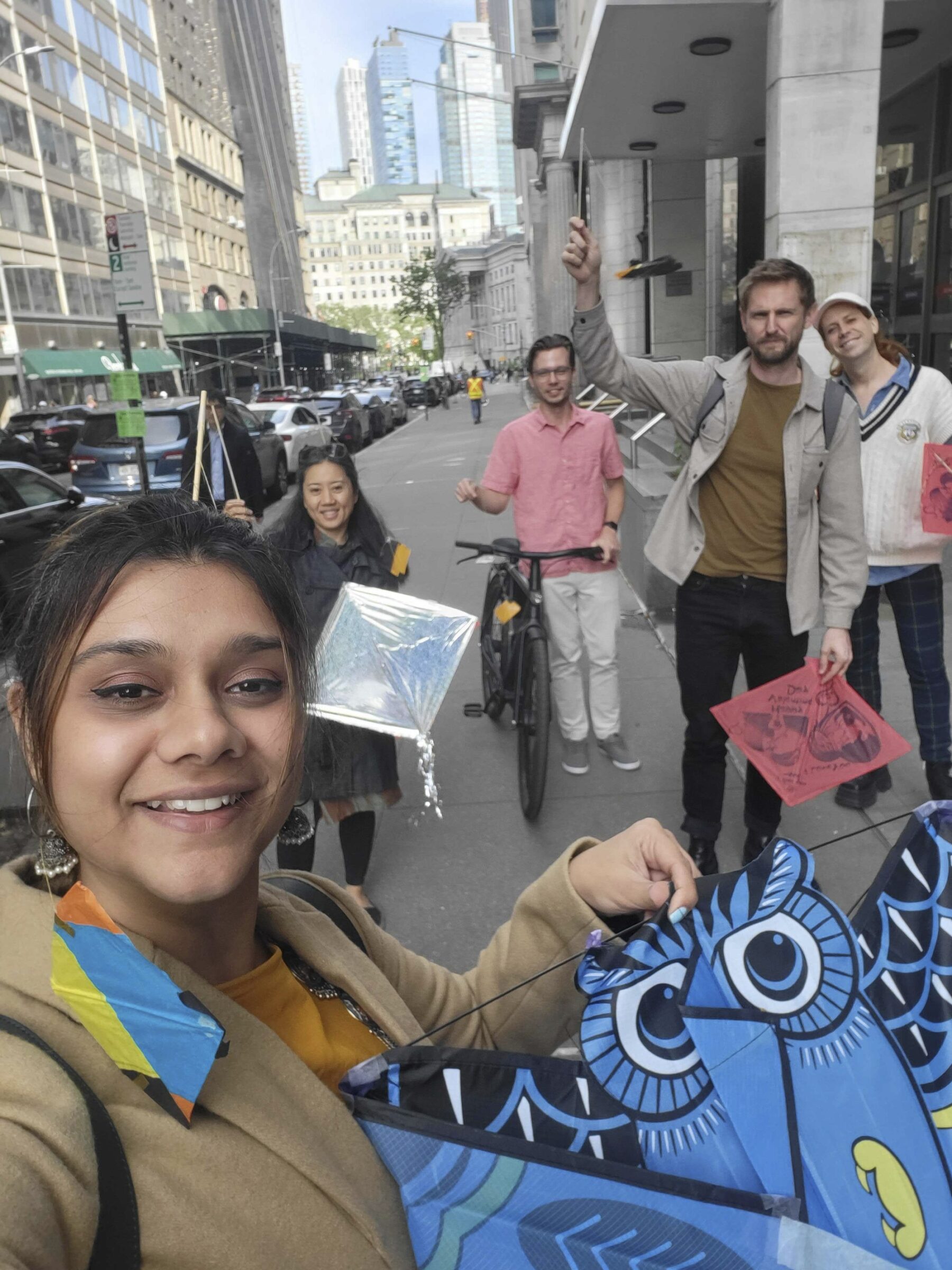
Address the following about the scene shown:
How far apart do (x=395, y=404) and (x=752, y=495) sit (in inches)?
1338

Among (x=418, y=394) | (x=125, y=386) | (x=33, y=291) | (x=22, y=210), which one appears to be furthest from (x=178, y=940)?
(x=22, y=210)

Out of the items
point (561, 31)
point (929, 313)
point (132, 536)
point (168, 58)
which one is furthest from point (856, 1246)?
point (168, 58)

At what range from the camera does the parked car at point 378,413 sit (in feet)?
96.4

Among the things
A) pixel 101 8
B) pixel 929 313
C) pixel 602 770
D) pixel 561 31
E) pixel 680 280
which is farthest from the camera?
pixel 101 8

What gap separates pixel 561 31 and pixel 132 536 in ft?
121

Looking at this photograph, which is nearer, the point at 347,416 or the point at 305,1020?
the point at 305,1020

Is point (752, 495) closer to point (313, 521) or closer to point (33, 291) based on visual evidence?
point (313, 521)

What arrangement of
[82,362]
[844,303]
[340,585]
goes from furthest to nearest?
[82,362]
[844,303]
[340,585]

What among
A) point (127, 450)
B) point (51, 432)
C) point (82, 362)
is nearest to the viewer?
point (127, 450)

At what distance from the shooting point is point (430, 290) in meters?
69.8

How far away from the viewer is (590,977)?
1.25 meters

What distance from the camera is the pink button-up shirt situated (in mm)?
4672

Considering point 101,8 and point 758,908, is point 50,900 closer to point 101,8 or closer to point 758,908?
point 758,908

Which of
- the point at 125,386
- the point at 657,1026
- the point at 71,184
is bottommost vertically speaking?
the point at 657,1026
